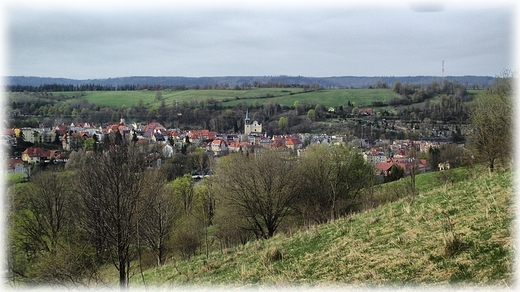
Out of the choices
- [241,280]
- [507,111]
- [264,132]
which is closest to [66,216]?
[241,280]

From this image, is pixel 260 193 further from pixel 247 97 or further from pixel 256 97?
pixel 247 97

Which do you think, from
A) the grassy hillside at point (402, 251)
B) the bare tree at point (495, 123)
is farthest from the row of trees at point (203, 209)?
the bare tree at point (495, 123)

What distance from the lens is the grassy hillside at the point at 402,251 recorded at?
5591 mm

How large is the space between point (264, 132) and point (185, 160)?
4584cm

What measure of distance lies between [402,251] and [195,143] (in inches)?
2879

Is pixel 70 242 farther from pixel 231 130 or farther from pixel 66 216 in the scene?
pixel 231 130

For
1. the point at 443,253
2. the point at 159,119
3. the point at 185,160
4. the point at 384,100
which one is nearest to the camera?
the point at 443,253

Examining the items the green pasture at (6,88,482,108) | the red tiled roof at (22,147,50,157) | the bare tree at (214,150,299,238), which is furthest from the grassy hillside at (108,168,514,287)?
the green pasture at (6,88,482,108)

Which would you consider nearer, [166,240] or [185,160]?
[166,240]

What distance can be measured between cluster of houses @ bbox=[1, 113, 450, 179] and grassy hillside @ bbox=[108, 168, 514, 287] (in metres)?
24.3

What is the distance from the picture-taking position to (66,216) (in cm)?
2539

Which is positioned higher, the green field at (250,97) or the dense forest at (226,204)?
the green field at (250,97)

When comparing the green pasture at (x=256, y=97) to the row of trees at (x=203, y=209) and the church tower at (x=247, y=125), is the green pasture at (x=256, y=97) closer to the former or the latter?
the church tower at (x=247, y=125)

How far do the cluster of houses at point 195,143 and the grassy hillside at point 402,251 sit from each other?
2430cm
